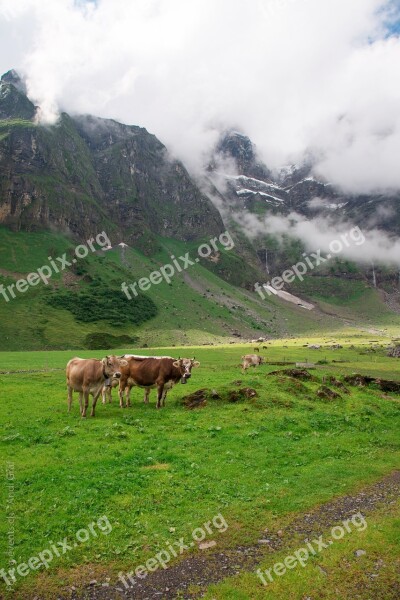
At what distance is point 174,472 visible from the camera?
15.1 meters

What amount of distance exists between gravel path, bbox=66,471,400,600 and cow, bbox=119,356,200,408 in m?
13.9

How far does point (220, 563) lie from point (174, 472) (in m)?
5.21

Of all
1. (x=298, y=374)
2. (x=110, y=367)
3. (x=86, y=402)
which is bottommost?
(x=298, y=374)

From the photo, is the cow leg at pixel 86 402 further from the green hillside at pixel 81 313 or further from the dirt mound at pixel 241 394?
the green hillside at pixel 81 313

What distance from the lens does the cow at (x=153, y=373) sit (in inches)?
1014

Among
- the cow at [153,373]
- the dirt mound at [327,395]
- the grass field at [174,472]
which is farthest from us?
the dirt mound at [327,395]

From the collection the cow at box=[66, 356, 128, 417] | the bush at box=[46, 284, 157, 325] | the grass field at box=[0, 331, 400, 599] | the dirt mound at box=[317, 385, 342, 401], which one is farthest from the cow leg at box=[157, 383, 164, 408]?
the bush at box=[46, 284, 157, 325]

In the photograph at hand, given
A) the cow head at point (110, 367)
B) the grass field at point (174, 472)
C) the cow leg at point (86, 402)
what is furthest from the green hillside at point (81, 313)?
the grass field at point (174, 472)

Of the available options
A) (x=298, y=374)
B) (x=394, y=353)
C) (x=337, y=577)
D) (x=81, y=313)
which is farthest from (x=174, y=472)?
(x=81, y=313)

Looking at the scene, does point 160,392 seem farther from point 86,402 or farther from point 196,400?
point 86,402

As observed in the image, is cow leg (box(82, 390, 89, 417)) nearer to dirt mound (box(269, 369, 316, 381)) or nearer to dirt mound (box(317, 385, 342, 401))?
dirt mound (box(317, 385, 342, 401))

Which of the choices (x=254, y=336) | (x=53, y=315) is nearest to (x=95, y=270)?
(x=53, y=315)

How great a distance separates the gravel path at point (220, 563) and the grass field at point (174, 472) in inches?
15.4

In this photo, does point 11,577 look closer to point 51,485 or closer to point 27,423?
point 51,485
